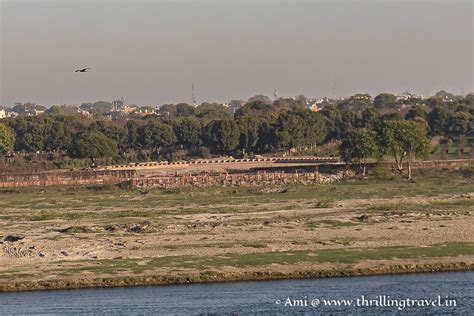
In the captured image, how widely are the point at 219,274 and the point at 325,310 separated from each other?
7344mm

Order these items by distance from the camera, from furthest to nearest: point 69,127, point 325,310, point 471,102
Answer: point 471,102, point 69,127, point 325,310

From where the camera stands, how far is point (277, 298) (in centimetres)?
4019

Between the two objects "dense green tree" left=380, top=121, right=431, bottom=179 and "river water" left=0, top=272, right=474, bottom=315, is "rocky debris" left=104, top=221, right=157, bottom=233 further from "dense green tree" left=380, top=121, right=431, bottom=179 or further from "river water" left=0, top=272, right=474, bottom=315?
"dense green tree" left=380, top=121, right=431, bottom=179

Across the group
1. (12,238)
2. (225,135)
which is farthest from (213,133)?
(12,238)

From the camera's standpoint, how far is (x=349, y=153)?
100562 millimetres

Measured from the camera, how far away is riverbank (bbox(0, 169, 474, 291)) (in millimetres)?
44969

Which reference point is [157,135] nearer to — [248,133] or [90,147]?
[248,133]

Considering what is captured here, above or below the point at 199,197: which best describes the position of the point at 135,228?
below

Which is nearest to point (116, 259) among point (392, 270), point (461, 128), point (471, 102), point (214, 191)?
point (392, 270)

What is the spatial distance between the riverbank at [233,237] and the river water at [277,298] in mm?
1103

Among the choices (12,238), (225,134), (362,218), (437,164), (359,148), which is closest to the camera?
(12,238)

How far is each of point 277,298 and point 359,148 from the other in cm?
6033

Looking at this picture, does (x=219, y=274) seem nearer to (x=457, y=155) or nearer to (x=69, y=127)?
(x=457, y=155)

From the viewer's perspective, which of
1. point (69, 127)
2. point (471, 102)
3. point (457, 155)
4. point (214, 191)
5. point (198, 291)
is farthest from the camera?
point (471, 102)
